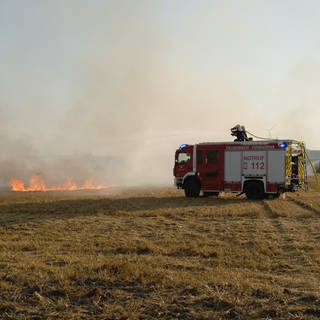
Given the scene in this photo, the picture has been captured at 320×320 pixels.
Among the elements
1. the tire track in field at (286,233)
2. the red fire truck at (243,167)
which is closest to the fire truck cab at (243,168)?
the red fire truck at (243,167)

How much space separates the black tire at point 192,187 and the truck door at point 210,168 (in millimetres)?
335

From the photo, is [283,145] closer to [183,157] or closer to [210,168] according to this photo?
[210,168]

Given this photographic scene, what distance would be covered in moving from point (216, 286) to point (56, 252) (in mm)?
4678

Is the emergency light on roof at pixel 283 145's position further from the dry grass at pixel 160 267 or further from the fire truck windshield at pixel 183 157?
the dry grass at pixel 160 267

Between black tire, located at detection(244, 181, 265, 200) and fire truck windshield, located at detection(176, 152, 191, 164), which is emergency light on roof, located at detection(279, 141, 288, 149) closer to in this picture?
black tire, located at detection(244, 181, 265, 200)

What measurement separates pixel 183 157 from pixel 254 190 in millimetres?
4557

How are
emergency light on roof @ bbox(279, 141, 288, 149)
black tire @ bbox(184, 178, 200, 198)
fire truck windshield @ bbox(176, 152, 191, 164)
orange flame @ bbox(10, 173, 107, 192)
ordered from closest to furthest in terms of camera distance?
emergency light on roof @ bbox(279, 141, 288, 149)
black tire @ bbox(184, 178, 200, 198)
fire truck windshield @ bbox(176, 152, 191, 164)
orange flame @ bbox(10, 173, 107, 192)

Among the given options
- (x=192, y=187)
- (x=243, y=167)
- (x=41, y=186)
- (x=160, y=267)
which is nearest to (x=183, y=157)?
(x=192, y=187)

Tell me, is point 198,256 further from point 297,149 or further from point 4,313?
point 297,149

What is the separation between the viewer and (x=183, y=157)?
2742cm

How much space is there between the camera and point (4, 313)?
20.7 ft

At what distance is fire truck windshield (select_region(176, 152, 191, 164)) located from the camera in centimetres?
2719

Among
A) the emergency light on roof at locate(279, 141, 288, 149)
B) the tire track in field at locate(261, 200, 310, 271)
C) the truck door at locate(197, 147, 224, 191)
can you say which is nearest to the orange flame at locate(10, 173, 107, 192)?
the truck door at locate(197, 147, 224, 191)

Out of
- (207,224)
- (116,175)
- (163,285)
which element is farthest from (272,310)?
(116,175)
